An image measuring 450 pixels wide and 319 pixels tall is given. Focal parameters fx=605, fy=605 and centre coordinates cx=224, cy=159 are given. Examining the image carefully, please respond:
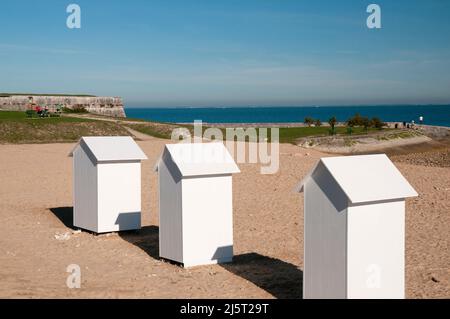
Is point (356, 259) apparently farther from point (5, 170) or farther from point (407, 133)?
point (407, 133)

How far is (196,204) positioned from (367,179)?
11.8 feet

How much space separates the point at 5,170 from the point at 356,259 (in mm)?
19325

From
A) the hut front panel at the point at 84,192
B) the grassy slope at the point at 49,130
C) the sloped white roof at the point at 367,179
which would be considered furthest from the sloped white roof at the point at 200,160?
the grassy slope at the point at 49,130

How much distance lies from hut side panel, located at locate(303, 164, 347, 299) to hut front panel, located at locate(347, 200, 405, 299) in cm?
A: 12

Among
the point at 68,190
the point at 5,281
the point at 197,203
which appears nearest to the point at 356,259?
the point at 197,203

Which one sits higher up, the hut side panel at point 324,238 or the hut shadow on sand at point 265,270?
the hut side panel at point 324,238

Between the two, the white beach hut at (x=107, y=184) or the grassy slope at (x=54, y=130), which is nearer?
→ the white beach hut at (x=107, y=184)

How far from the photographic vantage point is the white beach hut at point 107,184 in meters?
13.4

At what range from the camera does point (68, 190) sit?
20.1m

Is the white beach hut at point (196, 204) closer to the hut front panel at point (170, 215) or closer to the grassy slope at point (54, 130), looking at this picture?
the hut front panel at point (170, 215)

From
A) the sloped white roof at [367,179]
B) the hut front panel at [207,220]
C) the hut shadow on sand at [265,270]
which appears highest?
the sloped white roof at [367,179]

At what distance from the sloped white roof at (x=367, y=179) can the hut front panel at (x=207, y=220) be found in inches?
103

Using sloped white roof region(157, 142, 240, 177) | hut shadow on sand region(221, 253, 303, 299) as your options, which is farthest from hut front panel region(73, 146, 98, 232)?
hut shadow on sand region(221, 253, 303, 299)
